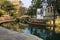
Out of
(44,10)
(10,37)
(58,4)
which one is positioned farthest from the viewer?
(44,10)

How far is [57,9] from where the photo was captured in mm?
45406

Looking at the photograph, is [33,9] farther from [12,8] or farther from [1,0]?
[1,0]

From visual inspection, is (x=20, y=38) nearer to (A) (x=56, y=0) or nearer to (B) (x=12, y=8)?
(A) (x=56, y=0)

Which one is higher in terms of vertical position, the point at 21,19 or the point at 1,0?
the point at 1,0

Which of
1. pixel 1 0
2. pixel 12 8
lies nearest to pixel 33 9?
pixel 12 8

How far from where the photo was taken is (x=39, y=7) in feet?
189

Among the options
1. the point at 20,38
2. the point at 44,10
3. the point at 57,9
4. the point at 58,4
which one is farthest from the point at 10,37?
the point at 44,10

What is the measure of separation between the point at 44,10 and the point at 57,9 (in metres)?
12.2

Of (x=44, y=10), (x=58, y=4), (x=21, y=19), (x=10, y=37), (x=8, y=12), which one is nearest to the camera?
(x=10, y=37)

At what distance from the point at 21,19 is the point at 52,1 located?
313 inches

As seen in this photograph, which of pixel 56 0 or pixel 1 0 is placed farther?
pixel 1 0

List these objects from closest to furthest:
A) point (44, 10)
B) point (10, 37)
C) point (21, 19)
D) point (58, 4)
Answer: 1. point (10, 37)
2. point (58, 4)
3. point (21, 19)
4. point (44, 10)

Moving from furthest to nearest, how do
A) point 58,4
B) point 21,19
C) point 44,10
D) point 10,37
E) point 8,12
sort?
Answer: 1. point 44,10
2. point 8,12
3. point 21,19
4. point 58,4
5. point 10,37

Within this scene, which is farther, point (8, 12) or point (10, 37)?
point (8, 12)
